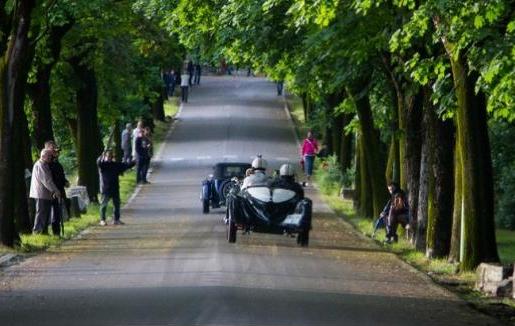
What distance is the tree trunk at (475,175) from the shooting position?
73.3ft

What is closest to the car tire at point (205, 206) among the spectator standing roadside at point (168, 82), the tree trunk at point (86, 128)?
the tree trunk at point (86, 128)

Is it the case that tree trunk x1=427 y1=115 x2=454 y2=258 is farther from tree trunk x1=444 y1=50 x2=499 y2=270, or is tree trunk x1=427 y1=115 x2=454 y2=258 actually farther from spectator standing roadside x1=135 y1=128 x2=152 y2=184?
spectator standing roadside x1=135 y1=128 x2=152 y2=184

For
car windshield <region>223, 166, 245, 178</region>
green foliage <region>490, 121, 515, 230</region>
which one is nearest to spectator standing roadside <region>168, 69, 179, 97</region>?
green foliage <region>490, 121, 515, 230</region>

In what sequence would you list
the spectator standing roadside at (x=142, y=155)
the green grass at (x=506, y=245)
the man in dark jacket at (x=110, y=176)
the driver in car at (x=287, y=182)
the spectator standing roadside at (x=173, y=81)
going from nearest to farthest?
the green grass at (x=506, y=245) → the driver in car at (x=287, y=182) → the man in dark jacket at (x=110, y=176) → the spectator standing roadside at (x=142, y=155) → the spectator standing roadside at (x=173, y=81)

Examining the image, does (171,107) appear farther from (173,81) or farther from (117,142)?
(117,142)

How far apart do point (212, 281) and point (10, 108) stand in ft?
24.2

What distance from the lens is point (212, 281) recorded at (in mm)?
19656

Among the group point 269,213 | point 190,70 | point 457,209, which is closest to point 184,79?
point 190,70

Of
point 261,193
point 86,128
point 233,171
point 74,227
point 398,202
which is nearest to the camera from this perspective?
point 261,193

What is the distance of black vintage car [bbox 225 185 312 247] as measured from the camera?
89.8 ft

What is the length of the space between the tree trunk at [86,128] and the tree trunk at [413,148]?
1277 cm

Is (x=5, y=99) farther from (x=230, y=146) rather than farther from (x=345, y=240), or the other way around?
(x=230, y=146)

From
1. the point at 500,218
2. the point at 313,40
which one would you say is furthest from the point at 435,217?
the point at 500,218

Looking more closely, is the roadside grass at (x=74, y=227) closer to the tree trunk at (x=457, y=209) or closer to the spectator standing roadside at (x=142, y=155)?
the spectator standing roadside at (x=142, y=155)
